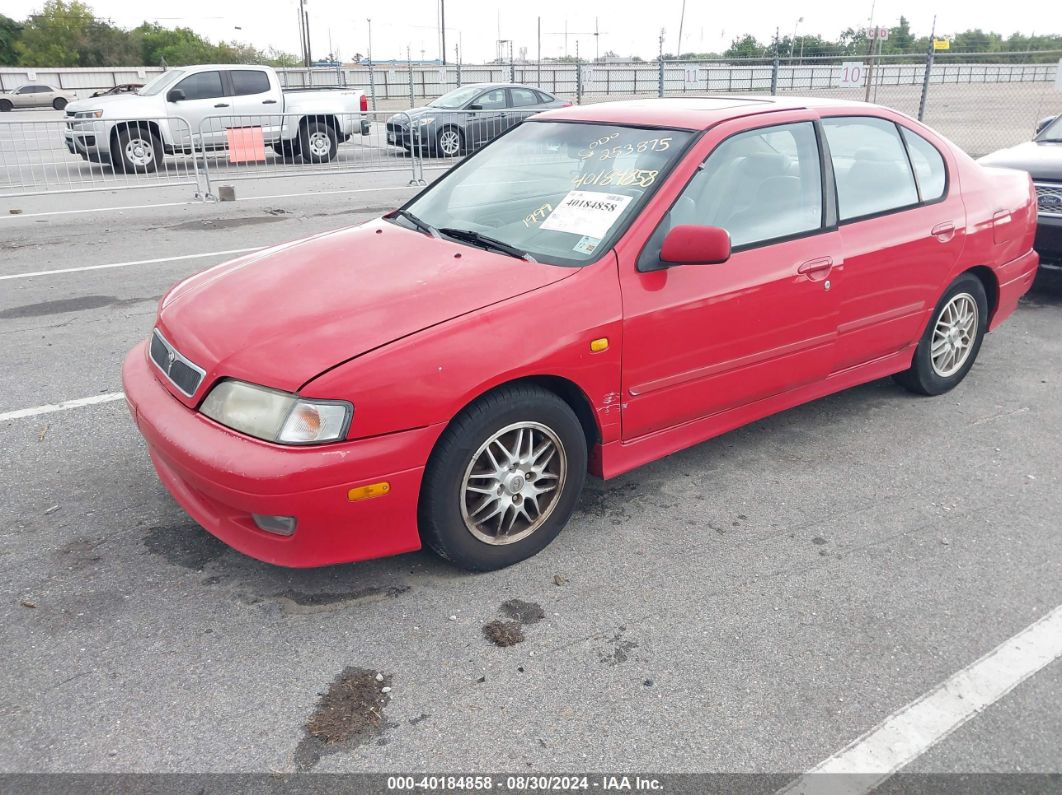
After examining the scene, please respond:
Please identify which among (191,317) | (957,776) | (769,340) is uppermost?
(191,317)

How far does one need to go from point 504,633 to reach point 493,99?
1628 cm

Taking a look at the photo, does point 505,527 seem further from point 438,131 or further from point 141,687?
point 438,131

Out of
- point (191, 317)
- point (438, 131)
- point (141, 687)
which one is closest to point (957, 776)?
point (141, 687)

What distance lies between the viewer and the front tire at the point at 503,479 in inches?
114

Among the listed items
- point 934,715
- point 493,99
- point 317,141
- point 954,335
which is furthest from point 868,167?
point 493,99

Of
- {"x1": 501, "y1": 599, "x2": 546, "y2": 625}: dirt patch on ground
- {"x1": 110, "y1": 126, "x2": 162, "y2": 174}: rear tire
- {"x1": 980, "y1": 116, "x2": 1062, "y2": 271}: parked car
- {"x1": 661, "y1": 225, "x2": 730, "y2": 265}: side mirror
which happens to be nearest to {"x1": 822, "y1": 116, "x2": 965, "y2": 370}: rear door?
{"x1": 661, "y1": 225, "x2": 730, "y2": 265}: side mirror

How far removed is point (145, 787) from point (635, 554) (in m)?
1.84

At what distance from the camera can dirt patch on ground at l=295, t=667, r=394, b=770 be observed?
2342mm

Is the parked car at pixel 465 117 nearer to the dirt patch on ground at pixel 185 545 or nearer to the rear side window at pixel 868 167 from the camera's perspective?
the rear side window at pixel 868 167

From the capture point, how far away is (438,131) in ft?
55.4

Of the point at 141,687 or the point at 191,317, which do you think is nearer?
the point at 141,687

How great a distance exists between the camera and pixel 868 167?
420 centimetres

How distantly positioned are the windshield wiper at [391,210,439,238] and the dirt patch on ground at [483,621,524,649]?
1.72 m

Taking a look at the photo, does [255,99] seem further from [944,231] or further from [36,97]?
[36,97]
